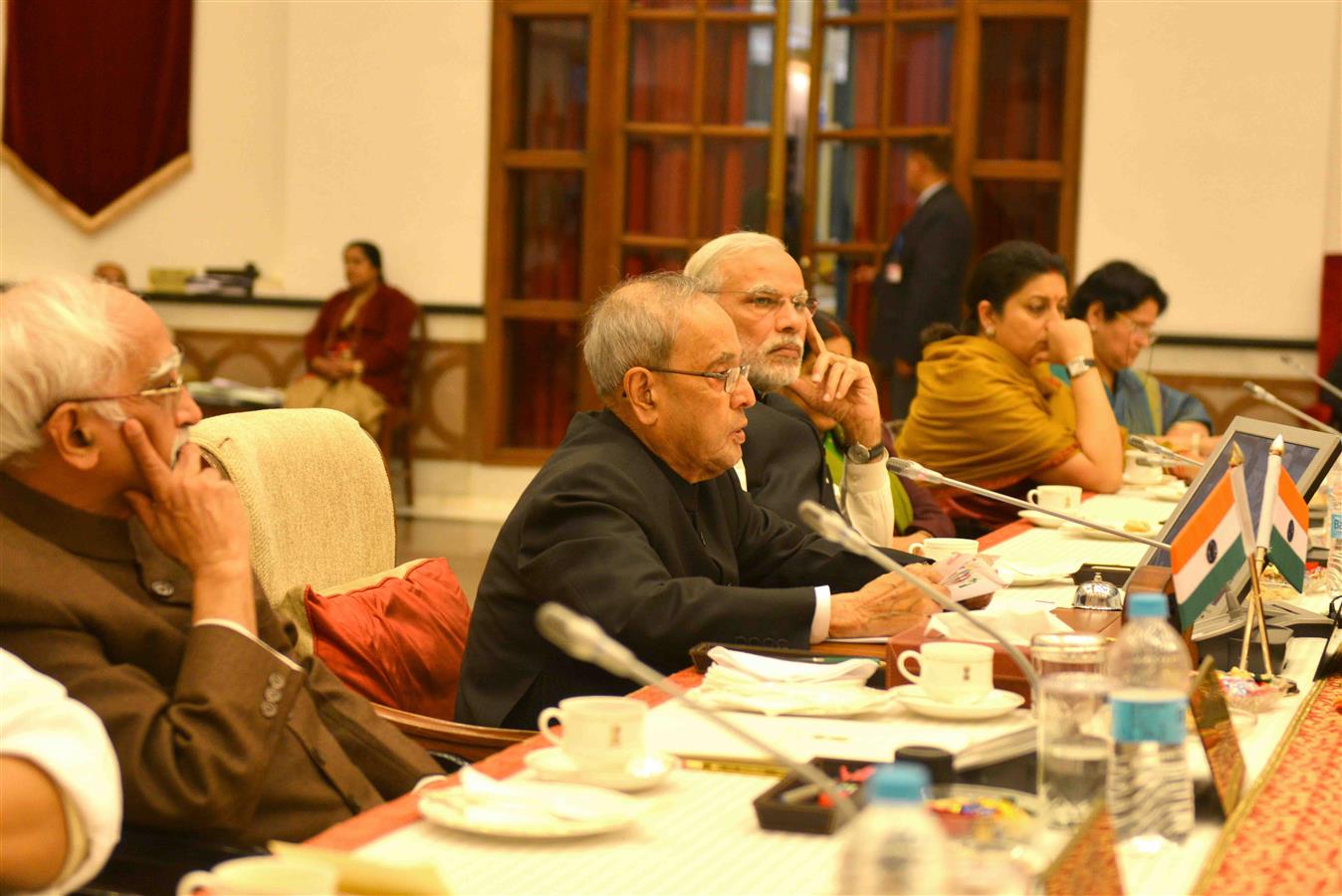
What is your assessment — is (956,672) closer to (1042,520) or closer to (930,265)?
(1042,520)

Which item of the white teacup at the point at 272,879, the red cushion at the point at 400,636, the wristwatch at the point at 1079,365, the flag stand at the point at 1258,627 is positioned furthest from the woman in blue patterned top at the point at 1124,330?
A: the white teacup at the point at 272,879

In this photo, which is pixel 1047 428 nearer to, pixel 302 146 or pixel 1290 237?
pixel 1290 237

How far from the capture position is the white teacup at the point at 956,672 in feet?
5.74

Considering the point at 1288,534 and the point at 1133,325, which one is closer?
the point at 1288,534

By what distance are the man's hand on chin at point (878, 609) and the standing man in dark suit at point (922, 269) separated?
4.58m

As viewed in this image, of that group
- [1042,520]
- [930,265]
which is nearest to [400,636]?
[1042,520]

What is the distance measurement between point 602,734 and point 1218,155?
6.02 meters

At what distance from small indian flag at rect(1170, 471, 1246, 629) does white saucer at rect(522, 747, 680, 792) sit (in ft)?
1.91

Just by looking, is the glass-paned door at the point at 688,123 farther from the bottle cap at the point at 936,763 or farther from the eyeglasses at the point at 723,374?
the bottle cap at the point at 936,763

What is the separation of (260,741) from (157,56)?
756cm

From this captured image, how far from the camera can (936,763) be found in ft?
4.76

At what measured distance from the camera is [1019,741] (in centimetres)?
152

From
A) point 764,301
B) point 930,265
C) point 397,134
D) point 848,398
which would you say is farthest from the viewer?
point 397,134

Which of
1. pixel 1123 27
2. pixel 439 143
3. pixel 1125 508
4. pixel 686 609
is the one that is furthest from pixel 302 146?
pixel 686 609
